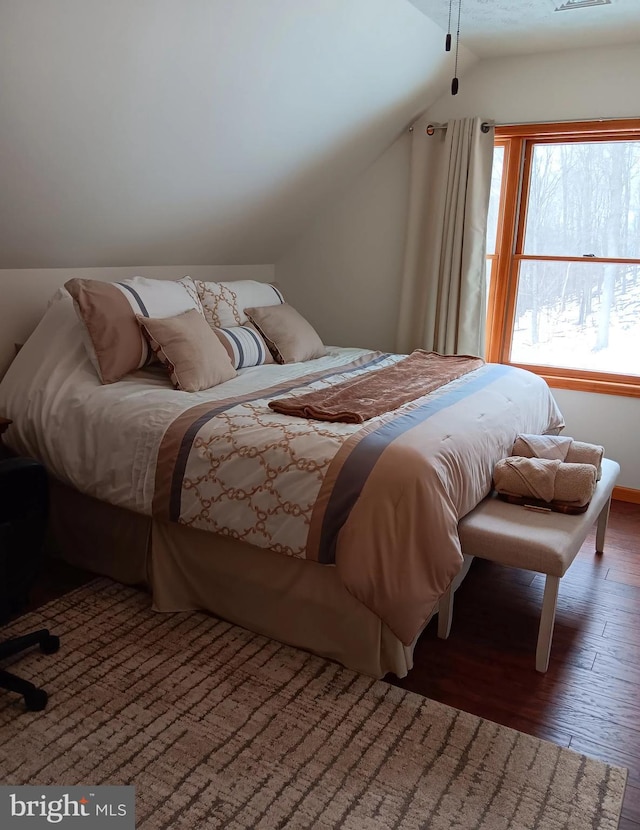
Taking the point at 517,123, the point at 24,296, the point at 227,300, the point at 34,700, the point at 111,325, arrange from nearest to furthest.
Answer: the point at 34,700
the point at 111,325
the point at 24,296
the point at 227,300
the point at 517,123

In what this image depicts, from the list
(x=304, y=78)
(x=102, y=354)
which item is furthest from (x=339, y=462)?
(x=304, y=78)

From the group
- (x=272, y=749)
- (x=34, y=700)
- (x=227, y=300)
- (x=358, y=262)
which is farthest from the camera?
(x=358, y=262)

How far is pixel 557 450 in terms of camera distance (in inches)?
104

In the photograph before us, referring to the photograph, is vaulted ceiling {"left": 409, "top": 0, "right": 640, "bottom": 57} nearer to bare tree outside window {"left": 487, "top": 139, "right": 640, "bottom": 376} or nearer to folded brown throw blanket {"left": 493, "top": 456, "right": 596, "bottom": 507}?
bare tree outside window {"left": 487, "top": 139, "right": 640, "bottom": 376}

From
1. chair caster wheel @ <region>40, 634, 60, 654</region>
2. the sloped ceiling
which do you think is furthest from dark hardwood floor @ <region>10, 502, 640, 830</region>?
the sloped ceiling


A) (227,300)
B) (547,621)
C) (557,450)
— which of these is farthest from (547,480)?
(227,300)

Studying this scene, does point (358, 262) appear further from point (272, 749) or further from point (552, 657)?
point (272, 749)

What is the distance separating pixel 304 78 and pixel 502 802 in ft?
9.60

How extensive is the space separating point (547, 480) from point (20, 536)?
170cm

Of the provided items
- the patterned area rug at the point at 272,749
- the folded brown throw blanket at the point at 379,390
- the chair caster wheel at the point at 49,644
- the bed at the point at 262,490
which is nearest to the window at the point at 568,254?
the folded brown throw blanket at the point at 379,390

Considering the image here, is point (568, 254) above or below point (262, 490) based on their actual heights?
above

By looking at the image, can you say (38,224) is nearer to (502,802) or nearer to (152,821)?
(152,821)

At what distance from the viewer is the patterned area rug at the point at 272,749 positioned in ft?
5.43

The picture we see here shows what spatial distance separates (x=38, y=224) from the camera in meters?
2.86
